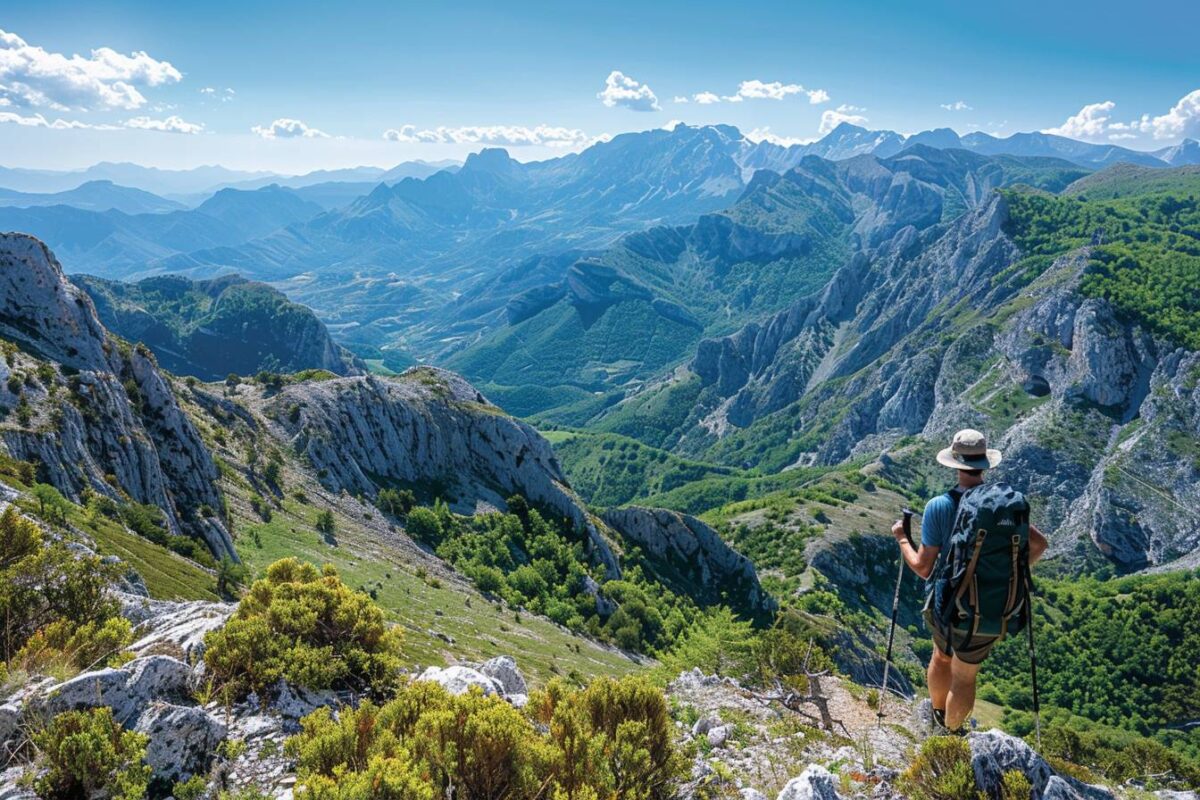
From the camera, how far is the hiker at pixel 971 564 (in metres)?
11.1

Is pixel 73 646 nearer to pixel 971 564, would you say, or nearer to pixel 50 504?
pixel 50 504

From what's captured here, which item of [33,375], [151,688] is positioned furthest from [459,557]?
[151,688]

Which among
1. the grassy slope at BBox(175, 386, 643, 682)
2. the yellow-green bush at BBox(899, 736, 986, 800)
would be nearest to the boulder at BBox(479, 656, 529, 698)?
the grassy slope at BBox(175, 386, 643, 682)

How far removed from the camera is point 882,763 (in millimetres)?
13953

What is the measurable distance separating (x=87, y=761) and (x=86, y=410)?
36.6 m

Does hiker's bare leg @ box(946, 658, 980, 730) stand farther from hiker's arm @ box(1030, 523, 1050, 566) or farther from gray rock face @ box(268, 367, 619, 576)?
gray rock face @ box(268, 367, 619, 576)

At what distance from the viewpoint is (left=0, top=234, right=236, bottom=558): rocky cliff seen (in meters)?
32.7

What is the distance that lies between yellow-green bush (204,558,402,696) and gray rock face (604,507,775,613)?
7244 centimetres

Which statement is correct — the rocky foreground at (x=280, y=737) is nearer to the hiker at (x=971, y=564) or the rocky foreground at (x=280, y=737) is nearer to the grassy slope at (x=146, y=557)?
the hiker at (x=971, y=564)

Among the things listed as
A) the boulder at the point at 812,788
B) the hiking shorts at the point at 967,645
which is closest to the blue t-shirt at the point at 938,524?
the hiking shorts at the point at 967,645

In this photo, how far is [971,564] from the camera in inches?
445

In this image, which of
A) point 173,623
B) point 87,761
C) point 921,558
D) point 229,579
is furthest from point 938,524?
point 229,579

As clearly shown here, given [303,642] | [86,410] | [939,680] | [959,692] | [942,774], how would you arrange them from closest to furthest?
[942,774] → [959,692] → [939,680] → [303,642] → [86,410]

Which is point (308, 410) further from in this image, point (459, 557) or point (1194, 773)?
point (1194, 773)
